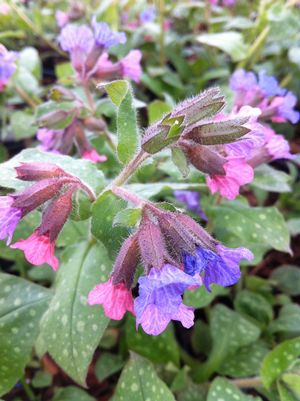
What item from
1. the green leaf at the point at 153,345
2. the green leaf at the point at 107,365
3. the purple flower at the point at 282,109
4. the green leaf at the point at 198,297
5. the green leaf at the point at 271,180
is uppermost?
the purple flower at the point at 282,109

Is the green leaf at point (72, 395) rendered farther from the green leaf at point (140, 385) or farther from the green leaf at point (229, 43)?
the green leaf at point (229, 43)

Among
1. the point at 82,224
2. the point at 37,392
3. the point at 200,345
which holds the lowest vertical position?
the point at 37,392

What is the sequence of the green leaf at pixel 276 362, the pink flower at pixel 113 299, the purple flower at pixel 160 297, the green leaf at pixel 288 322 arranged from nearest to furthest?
the purple flower at pixel 160 297
the pink flower at pixel 113 299
the green leaf at pixel 276 362
the green leaf at pixel 288 322

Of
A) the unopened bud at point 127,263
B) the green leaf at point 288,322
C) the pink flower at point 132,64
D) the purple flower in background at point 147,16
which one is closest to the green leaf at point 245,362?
the green leaf at point 288,322

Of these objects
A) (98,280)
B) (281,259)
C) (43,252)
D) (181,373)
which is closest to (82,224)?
(98,280)

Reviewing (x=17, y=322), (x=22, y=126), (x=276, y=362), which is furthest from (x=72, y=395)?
(x=22, y=126)

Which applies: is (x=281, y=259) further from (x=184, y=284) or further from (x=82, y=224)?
(x=184, y=284)
